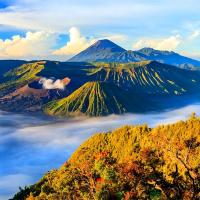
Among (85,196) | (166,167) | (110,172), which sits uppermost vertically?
(110,172)

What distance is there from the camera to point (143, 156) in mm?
51656

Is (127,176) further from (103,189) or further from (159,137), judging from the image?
(159,137)

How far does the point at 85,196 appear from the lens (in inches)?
2062

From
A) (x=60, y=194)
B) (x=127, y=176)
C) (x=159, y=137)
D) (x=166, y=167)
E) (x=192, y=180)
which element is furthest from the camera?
(x=166, y=167)

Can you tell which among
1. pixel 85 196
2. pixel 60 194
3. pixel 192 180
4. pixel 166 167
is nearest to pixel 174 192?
pixel 192 180

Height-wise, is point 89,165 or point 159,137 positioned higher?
point 159,137

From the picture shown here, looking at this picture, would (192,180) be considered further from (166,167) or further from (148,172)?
(166,167)

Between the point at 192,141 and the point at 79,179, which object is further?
the point at 79,179

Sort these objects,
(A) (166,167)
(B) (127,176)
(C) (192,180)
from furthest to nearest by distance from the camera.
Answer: (A) (166,167) < (B) (127,176) < (C) (192,180)

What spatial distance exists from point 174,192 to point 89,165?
11.3m

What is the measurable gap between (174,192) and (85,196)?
35.8ft

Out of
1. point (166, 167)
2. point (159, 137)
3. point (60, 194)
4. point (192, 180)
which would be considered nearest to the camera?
point (192, 180)

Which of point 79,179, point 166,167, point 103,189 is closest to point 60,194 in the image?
point 79,179

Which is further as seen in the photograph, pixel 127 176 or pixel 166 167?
pixel 166 167
